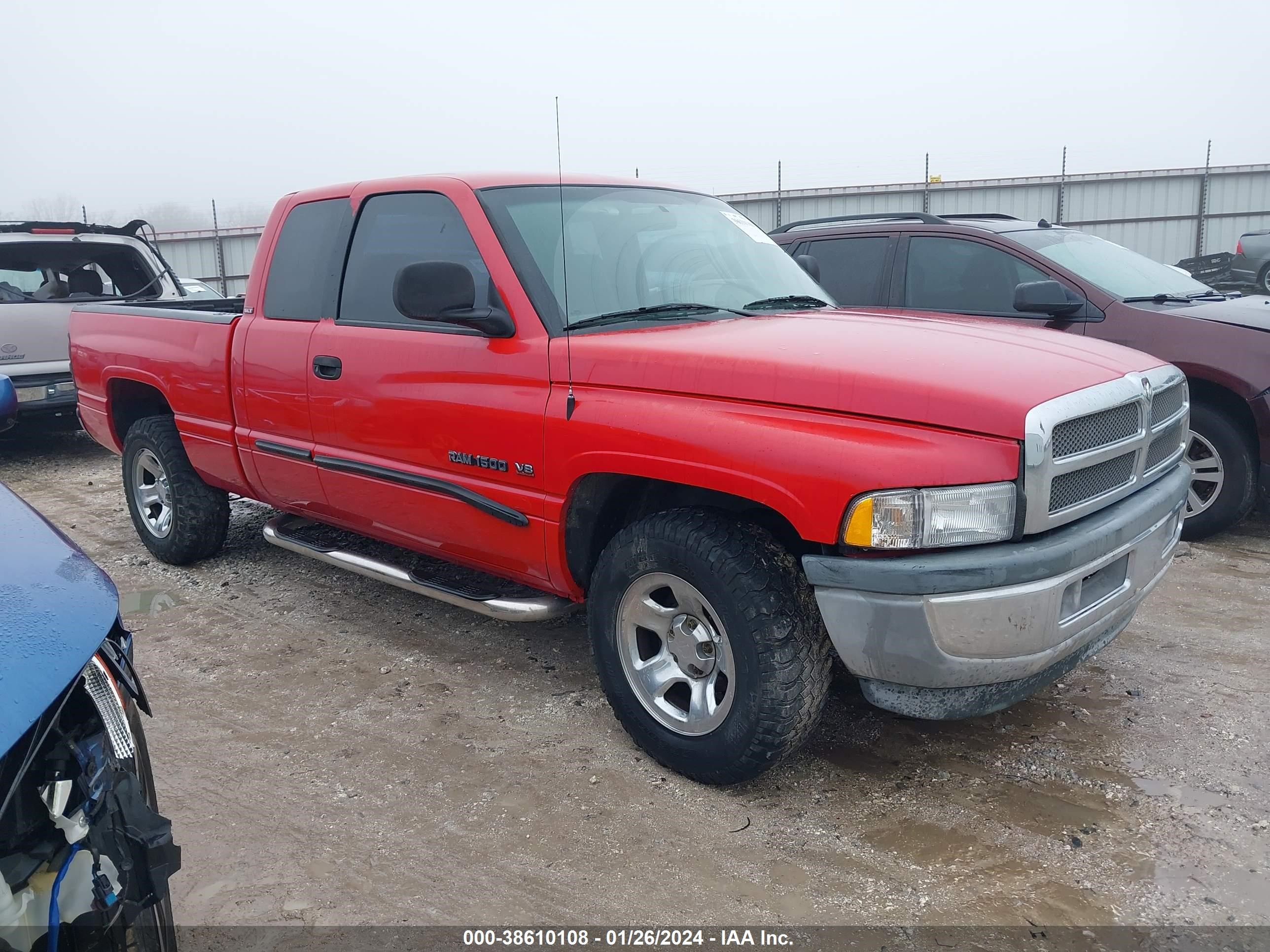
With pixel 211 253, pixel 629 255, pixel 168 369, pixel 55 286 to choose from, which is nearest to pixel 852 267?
pixel 629 255

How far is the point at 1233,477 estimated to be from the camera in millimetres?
5180

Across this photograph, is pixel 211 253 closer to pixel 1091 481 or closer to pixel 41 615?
pixel 1091 481

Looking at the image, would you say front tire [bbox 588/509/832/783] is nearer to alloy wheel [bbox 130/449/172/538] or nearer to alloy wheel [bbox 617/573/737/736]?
alloy wheel [bbox 617/573/737/736]

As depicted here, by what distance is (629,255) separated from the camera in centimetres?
351

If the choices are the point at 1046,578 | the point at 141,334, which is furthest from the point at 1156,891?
the point at 141,334

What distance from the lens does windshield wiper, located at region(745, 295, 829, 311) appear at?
Answer: 3.56m

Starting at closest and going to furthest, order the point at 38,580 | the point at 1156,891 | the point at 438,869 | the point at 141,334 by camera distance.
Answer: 1. the point at 38,580
2. the point at 1156,891
3. the point at 438,869
4. the point at 141,334

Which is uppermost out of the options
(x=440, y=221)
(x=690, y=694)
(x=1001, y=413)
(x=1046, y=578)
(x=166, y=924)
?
(x=440, y=221)

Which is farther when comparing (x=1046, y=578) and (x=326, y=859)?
(x=326, y=859)

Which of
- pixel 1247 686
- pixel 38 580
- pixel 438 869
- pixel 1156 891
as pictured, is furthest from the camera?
pixel 1247 686

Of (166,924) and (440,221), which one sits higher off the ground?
Result: (440,221)

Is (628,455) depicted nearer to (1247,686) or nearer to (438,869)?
(438,869)

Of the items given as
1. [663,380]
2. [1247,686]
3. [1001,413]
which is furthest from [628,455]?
[1247,686]

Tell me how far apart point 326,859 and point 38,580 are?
142cm
